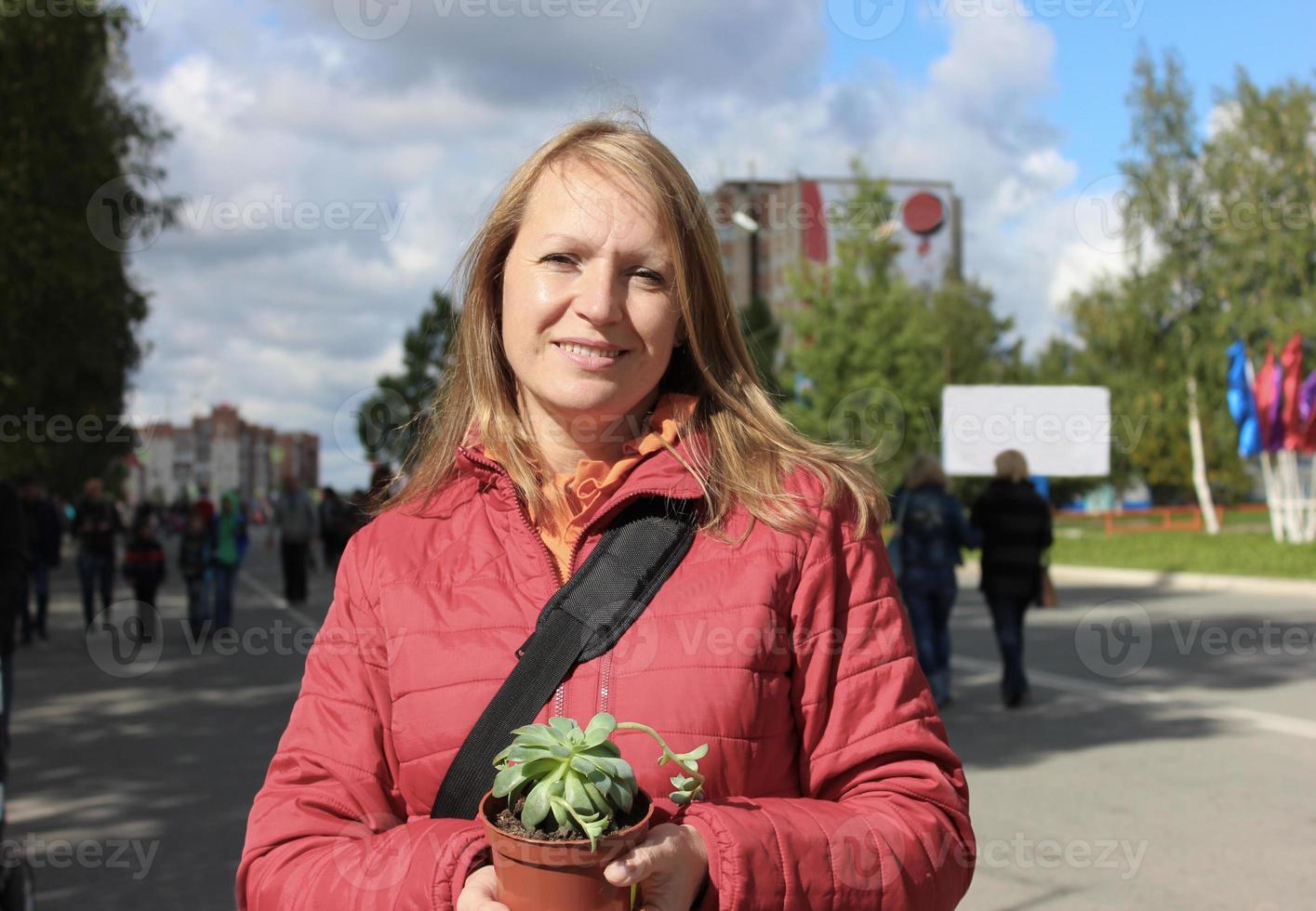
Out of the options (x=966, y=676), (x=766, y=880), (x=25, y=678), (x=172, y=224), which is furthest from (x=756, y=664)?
(x=172, y=224)

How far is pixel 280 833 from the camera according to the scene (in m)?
1.76

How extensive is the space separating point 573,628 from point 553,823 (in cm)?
36

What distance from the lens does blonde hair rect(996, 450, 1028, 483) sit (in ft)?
35.6

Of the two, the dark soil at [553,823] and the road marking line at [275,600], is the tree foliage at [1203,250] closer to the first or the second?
the road marking line at [275,600]

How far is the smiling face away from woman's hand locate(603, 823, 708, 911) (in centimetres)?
70

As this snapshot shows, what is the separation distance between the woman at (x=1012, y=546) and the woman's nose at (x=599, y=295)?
905 centimetres

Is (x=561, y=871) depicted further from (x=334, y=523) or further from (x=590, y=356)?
(x=334, y=523)

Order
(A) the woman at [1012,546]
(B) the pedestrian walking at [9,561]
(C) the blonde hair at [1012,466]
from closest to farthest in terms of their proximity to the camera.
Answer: (B) the pedestrian walking at [9,561]
(A) the woman at [1012,546]
(C) the blonde hair at [1012,466]

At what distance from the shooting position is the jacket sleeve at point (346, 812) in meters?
1.59
